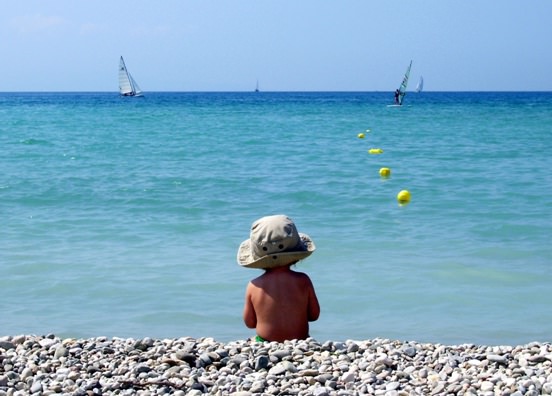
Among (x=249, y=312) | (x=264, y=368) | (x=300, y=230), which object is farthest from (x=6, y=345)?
(x=300, y=230)

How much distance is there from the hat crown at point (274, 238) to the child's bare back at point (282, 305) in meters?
0.16

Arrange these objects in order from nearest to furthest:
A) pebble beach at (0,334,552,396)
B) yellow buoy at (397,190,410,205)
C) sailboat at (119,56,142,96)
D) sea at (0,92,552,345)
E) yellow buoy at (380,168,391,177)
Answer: pebble beach at (0,334,552,396) → sea at (0,92,552,345) → yellow buoy at (397,190,410,205) → yellow buoy at (380,168,391,177) → sailboat at (119,56,142,96)

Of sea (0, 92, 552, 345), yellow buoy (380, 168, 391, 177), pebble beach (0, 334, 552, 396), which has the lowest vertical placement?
sea (0, 92, 552, 345)

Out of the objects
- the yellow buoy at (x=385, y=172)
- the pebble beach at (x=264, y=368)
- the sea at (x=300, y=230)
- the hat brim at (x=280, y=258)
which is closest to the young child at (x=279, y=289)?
the hat brim at (x=280, y=258)

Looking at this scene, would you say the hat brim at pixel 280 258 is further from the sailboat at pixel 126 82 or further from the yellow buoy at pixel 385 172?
the sailboat at pixel 126 82

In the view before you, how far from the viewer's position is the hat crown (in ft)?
15.6

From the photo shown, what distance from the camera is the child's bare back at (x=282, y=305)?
4.78 metres

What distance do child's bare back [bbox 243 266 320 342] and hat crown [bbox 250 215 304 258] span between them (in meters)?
0.16

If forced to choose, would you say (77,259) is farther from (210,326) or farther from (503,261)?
(503,261)

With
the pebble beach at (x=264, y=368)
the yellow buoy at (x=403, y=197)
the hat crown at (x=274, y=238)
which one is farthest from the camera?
the yellow buoy at (x=403, y=197)

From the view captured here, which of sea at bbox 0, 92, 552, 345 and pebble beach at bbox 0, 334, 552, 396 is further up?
pebble beach at bbox 0, 334, 552, 396

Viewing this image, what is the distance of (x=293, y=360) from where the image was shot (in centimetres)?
408

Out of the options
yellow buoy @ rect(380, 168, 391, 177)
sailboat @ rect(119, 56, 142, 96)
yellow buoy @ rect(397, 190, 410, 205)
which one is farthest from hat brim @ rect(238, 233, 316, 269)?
sailboat @ rect(119, 56, 142, 96)

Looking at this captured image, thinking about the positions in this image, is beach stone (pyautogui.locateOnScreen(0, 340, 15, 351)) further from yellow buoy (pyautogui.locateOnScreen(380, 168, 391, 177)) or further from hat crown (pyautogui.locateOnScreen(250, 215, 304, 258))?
yellow buoy (pyautogui.locateOnScreen(380, 168, 391, 177))
